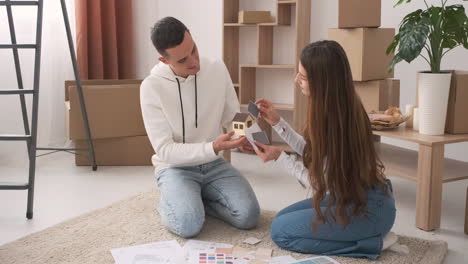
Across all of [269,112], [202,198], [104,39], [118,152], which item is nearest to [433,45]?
[269,112]

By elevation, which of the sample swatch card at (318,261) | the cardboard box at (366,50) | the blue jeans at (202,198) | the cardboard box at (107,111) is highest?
the cardboard box at (366,50)

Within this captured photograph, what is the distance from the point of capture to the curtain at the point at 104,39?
420 centimetres

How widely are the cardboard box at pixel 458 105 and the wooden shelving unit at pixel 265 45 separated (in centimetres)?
134

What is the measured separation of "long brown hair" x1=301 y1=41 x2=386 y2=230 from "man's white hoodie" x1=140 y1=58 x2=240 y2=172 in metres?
0.56

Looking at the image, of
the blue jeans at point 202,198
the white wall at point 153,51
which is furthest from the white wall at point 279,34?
the blue jeans at point 202,198

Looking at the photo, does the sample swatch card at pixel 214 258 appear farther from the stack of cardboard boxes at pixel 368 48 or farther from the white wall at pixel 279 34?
the white wall at pixel 279 34

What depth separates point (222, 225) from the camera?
2562mm

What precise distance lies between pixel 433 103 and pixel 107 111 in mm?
2003

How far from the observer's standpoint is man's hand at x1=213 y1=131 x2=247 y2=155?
7.80 ft

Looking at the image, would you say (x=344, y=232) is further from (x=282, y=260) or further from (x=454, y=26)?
(x=454, y=26)

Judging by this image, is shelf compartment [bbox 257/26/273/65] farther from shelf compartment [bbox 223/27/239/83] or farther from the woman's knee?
the woman's knee

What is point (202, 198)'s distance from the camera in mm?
2705

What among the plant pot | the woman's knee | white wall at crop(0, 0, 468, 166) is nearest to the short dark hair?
the woman's knee

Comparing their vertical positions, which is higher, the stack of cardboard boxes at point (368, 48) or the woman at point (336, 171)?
the stack of cardboard boxes at point (368, 48)
